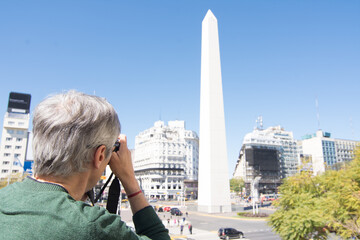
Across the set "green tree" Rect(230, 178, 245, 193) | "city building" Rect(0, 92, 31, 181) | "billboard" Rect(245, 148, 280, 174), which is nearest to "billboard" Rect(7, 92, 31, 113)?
"city building" Rect(0, 92, 31, 181)

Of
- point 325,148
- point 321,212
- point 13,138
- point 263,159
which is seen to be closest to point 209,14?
point 321,212

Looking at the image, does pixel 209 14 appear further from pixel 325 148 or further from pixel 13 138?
pixel 325 148

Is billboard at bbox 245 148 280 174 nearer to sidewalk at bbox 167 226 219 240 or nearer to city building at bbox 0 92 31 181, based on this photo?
sidewalk at bbox 167 226 219 240

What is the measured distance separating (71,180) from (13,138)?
9002 cm

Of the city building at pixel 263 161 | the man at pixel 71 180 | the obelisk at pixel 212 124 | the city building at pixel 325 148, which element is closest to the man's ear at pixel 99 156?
the man at pixel 71 180

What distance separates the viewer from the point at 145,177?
100625 mm

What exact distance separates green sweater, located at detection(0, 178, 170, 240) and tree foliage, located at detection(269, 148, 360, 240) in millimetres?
14670

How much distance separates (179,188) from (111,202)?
101m

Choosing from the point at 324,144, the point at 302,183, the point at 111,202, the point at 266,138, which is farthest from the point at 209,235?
the point at 324,144

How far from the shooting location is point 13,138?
7738 centimetres

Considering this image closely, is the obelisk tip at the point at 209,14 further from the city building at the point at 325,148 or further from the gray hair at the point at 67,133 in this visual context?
the city building at the point at 325,148

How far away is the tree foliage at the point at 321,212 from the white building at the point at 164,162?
248 feet

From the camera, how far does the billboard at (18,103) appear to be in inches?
3258

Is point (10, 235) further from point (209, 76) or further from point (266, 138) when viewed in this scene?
point (266, 138)
